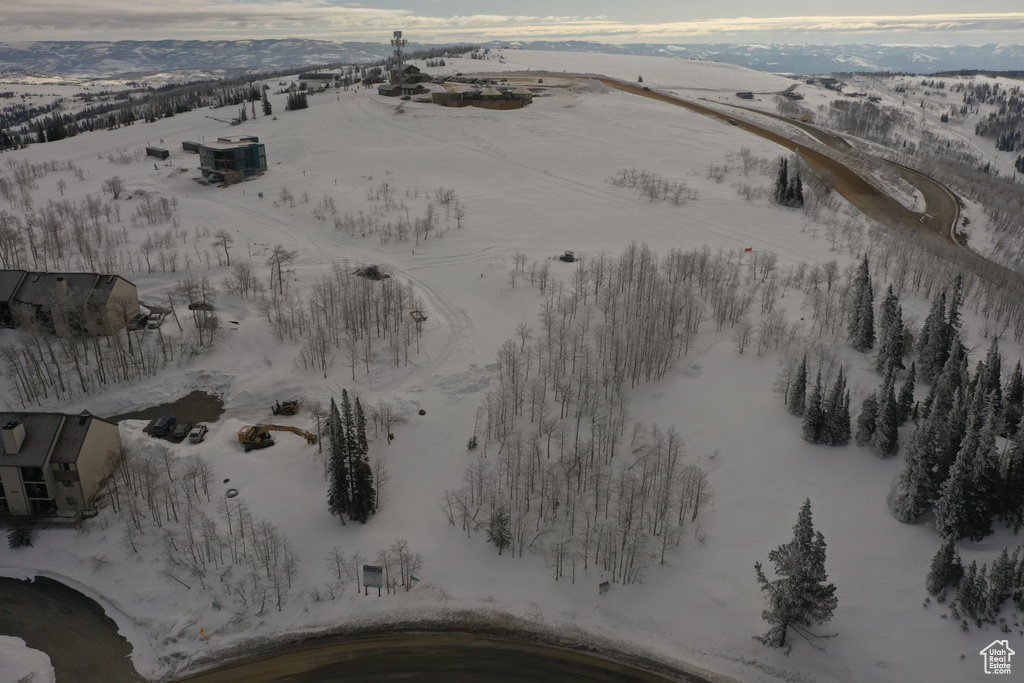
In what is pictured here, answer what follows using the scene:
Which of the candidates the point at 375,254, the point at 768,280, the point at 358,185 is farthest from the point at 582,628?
the point at 358,185

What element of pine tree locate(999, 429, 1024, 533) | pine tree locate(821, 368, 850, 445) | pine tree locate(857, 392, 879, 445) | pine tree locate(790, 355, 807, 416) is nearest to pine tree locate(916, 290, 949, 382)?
pine tree locate(857, 392, 879, 445)

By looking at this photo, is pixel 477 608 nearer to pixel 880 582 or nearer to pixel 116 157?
pixel 880 582

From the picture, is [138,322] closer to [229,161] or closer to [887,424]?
[229,161]

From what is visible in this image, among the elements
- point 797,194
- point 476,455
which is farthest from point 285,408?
point 797,194

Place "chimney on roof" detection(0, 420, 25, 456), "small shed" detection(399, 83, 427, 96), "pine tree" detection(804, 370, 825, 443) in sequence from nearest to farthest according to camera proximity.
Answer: "chimney on roof" detection(0, 420, 25, 456) < "pine tree" detection(804, 370, 825, 443) < "small shed" detection(399, 83, 427, 96)

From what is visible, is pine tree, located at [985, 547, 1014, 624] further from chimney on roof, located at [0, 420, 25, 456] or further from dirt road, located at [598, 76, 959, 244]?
dirt road, located at [598, 76, 959, 244]
